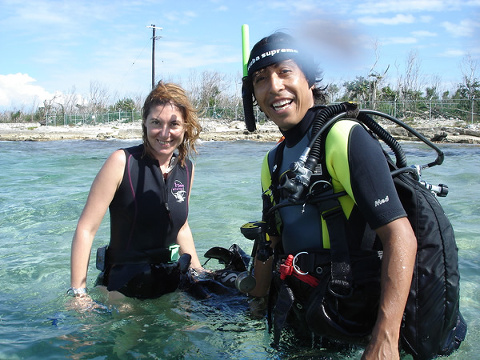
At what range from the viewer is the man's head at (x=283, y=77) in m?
2.22

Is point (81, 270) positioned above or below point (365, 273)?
below

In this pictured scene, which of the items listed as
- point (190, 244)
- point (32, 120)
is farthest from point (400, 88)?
point (190, 244)

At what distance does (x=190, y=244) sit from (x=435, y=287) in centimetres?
198

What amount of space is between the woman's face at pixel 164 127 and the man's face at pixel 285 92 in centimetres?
91

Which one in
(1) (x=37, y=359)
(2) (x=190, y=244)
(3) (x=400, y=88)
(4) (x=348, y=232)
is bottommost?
(1) (x=37, y=359)

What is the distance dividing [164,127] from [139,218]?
1.93 ft

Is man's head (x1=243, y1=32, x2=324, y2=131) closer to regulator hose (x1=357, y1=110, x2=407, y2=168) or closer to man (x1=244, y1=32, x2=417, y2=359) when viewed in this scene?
man (x1=244, y1=32, x2=417, y2=359)

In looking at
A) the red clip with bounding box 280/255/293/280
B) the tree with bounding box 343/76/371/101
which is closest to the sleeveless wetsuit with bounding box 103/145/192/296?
the red clip with bounding box 280/255/293/280

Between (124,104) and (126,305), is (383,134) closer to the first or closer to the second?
(126,305)

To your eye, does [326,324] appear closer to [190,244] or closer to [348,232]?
[348,232]

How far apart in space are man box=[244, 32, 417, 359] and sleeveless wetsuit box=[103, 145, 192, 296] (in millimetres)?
750

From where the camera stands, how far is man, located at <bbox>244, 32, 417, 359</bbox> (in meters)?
1.71

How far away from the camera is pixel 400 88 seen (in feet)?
141

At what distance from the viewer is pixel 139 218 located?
9.83 ft
